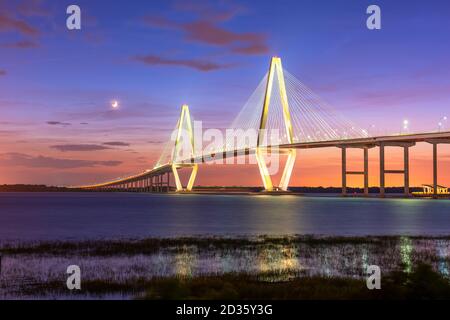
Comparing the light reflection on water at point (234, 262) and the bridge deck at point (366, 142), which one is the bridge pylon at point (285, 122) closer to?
the bridge deck at point (366, 142)

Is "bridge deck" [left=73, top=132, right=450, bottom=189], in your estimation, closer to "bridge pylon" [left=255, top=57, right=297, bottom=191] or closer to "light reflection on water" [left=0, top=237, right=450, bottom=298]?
"bridge pylon" [left=255, top=57, right=297, bottom=191]

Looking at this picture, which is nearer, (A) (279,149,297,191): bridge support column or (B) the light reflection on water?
(B) the light reflection on water

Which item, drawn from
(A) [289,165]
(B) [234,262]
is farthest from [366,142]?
(B) [234,262]

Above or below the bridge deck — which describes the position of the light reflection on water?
below

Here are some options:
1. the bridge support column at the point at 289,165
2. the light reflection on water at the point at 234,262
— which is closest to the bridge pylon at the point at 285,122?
the bridge support column at the point at 289,165

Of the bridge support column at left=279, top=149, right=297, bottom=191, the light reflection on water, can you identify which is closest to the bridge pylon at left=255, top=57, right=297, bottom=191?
the bridge support column at left=279, top=149, right=297, bottom=191

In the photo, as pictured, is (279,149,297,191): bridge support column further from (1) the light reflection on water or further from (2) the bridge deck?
(1) the light reflection on water

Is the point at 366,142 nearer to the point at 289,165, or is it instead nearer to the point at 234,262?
the point at 289,165

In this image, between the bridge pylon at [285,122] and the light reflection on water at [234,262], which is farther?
the bridge pylon at [285,122]

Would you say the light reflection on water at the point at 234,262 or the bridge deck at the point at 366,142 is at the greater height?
the bridge deck at the point at 366,142
